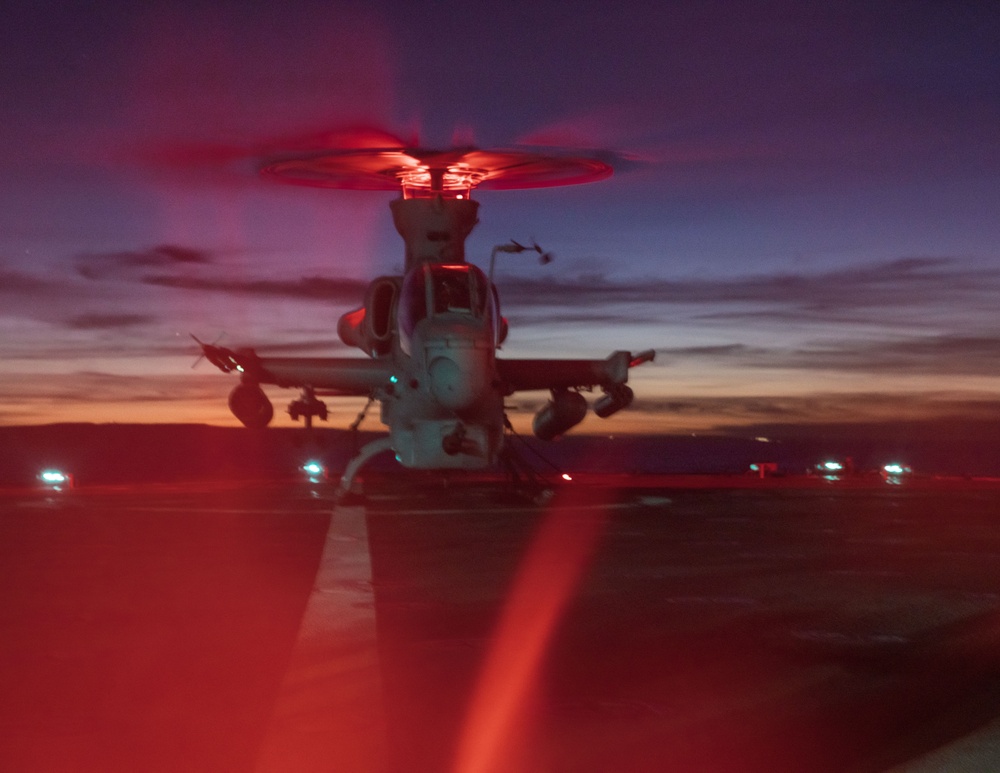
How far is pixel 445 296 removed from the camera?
755 inches

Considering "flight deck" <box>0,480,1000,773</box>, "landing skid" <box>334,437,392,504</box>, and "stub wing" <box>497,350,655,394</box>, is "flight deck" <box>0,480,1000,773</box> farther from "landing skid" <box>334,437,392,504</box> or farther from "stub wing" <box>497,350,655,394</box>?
"stub wing" <box>497,350,655,394</box>

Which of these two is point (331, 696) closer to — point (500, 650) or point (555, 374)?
point (500, 650)

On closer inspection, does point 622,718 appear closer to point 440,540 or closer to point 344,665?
point 344,665

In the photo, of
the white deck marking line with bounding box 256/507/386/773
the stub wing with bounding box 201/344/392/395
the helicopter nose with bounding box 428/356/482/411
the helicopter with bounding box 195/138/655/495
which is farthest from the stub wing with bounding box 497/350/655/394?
the white deck marking line with bounding box 256/507/386/773

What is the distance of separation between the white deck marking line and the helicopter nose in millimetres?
7231

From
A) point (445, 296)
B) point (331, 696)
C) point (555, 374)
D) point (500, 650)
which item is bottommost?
point (331, 696)

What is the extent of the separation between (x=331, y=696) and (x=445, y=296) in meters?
12.8

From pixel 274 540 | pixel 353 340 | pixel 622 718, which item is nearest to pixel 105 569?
pixel 274 540

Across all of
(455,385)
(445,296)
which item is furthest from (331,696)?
(445,296)

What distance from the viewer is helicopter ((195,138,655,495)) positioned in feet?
61.1

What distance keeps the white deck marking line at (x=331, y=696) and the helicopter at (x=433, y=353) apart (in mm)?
7611

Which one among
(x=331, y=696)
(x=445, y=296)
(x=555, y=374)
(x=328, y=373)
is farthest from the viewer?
(x=555, y=374)

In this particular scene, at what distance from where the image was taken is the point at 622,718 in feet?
20.6

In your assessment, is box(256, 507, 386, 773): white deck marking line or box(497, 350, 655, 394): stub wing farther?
box(497, 350, 655, 394): stub wing
